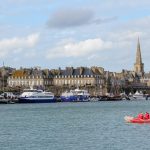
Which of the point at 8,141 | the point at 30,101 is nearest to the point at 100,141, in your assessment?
the point at 8,141

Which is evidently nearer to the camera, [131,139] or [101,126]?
[131,139]

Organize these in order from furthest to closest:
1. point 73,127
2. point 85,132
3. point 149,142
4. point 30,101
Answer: point 30,101 → point 73,127 → point 85,132 → point 149,142

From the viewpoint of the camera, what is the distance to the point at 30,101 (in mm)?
191750

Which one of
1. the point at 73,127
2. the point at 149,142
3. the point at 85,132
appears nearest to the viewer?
the point at 149,142

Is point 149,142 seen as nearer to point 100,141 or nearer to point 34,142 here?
point 100,141

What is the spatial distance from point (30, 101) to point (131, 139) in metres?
135

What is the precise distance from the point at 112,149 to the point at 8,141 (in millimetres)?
11170

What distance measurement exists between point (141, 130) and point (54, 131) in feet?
29.5

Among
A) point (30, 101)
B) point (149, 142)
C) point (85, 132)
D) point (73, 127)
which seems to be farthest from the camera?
point (30, 101)

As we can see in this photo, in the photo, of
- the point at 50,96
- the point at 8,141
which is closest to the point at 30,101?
the point at 50,96

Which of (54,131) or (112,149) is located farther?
(54,131)

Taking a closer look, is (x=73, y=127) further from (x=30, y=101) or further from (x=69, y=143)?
(x=30, y=101)

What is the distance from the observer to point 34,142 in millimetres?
56375

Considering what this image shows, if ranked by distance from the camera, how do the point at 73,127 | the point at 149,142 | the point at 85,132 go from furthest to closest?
the point at 73,127, the point at 85,132, the point at 149,142
